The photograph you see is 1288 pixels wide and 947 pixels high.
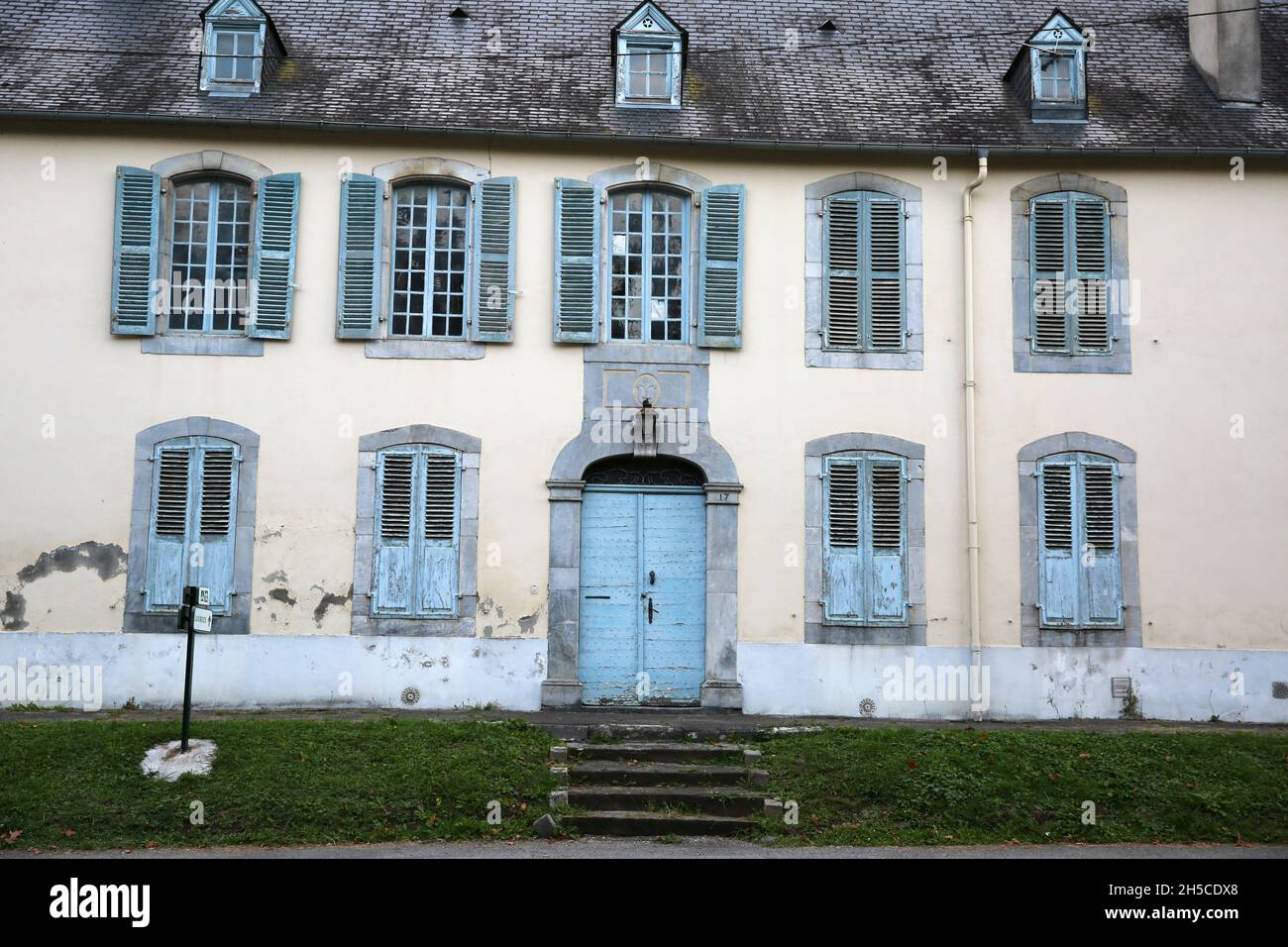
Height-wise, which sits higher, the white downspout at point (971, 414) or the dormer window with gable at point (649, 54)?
the dormer window with gable at point (649, 54)

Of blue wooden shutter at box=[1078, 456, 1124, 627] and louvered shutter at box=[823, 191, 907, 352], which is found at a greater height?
louvered shutter at box=[823, 191, 907, 352]

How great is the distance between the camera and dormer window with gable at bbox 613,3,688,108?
14.0 m

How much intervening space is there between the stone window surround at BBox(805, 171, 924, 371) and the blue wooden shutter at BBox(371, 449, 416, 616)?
4.25 metres

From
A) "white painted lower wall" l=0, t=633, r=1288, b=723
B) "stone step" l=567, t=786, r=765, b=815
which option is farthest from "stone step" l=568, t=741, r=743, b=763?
"white painted lower wall" l=0, t=633, r=1288, b=723

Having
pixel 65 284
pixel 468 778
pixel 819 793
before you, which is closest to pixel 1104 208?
pixel 819 793

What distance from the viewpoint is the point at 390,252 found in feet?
43.8

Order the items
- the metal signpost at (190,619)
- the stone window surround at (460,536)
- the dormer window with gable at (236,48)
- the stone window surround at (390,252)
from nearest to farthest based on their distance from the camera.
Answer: the metal signpost at (190,619) → the stone window surround at (460,536) → the stone window surround at (390,252) → the dormer window with gable at (236,48)

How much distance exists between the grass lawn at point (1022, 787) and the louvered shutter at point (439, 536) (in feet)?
12.1

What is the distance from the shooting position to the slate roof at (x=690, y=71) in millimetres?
13508

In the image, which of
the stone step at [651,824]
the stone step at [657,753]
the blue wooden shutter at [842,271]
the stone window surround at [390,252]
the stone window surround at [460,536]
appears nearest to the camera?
the stone step at [651,824]

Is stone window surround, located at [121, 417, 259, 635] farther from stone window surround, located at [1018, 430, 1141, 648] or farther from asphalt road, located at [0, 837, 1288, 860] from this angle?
stone window surround, located at [1018, 430, 1141, 648]

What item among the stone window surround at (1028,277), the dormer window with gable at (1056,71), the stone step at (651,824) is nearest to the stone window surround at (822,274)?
the stone window surround at (1028,277)

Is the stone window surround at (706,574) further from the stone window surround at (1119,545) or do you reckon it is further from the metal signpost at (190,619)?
the metal signpost at (190,619)

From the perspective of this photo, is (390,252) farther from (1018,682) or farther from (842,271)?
(1018,682)
